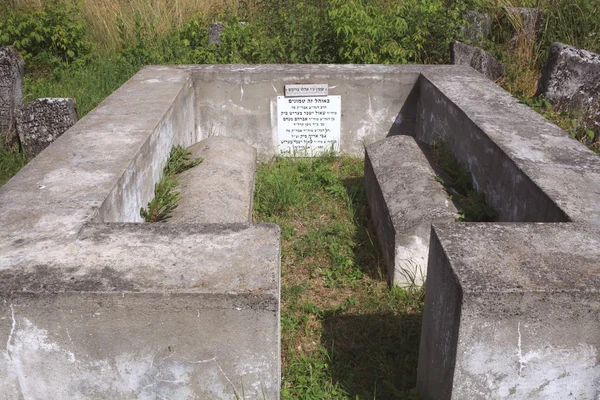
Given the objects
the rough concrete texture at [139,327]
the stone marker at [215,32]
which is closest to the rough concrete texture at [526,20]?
the stone marker at [215,32]

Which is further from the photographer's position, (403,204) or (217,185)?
(217,185)

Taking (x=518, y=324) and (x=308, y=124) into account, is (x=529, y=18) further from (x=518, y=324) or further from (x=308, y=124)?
(x=518, y=324)

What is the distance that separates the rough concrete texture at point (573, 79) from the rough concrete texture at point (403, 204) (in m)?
1.96

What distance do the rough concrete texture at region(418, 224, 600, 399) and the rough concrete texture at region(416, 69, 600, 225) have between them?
2.22 feet

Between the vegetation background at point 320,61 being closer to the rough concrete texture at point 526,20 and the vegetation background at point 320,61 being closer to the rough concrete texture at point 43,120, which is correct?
the rough concrete texture at point 526,20

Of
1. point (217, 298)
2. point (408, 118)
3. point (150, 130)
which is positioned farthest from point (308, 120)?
point (217, 298)

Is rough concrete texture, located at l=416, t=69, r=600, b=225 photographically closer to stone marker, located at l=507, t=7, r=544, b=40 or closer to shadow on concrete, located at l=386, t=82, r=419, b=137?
shadow on concrete, located at l=386, t=82, r=419, b=137

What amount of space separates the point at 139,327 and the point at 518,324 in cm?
134

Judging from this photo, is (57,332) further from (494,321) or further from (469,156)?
(469,156)

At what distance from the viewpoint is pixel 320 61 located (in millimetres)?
7309

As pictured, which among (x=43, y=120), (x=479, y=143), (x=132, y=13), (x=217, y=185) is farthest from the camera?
(x=132, y=13)

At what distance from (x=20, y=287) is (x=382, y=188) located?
296 cm

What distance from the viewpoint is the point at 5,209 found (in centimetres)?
290

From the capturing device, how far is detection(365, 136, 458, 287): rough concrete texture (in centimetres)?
399
